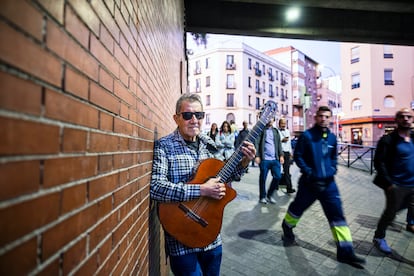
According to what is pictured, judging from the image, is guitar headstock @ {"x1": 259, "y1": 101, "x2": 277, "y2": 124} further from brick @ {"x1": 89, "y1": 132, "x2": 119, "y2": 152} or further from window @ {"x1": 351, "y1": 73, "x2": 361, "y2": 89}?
window @ {"x1": 351, "y1": 73, "x2": 361, "y2": 89}

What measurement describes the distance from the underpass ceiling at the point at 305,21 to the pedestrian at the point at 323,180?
5476 mm

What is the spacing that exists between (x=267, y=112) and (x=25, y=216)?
7.13 ft

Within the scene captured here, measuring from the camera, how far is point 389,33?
26.1 feet

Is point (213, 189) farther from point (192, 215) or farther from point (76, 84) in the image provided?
point (76, 84)

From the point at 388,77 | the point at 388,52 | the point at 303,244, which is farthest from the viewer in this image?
the point at 388,77

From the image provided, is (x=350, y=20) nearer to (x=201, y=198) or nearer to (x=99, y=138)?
(x=201, y=198)

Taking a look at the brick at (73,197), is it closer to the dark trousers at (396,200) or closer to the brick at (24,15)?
the brick at (24,15)

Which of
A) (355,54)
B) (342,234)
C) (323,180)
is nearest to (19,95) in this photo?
(323,180)

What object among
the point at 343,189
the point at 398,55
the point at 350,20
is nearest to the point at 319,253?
the point at 343,189

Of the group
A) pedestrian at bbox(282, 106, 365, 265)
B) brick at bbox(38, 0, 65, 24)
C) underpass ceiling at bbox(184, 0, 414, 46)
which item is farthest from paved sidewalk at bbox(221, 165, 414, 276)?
underpass ceiling at bbox(184, 0, 414, 46)

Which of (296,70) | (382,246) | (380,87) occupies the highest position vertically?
(296,70)

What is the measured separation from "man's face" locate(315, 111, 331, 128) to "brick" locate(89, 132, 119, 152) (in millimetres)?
3093

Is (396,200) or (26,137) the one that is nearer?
(26,137)

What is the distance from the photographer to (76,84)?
74 cm
